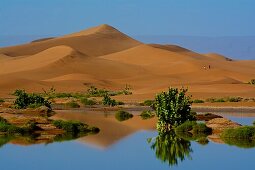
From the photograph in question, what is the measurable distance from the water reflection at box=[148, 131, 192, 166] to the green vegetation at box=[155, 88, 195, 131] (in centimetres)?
194

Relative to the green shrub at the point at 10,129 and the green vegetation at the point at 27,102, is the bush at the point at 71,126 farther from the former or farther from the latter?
the green vegetation at the point at 27,102

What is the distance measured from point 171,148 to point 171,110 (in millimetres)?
7125

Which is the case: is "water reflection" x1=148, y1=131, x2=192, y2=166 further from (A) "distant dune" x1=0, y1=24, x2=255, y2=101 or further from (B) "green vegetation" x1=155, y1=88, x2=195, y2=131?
(A) "distant dune" x1=0, y1=24, x2=255, y2=101

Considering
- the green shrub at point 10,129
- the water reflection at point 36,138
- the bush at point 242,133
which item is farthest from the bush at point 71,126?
the bush at point 242,133

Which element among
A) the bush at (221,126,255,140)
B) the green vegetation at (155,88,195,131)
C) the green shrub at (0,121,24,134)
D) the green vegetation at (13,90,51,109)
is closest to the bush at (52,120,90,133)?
the green shrub at (0,121,24,134)

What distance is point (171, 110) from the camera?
124ft

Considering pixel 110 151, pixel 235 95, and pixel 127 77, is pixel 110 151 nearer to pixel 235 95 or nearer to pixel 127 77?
pixel 235 95

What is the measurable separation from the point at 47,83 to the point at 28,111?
5852 cm

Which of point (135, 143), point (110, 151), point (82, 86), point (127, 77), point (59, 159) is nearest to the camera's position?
point (59, 159)

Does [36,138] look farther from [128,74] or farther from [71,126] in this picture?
[128,74]

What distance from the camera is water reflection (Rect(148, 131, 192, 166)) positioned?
28.0 metres

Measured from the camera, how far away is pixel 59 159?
27.4 meters

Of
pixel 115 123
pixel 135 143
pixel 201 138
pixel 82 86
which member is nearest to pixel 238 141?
pixel 201 138

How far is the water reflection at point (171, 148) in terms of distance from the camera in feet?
92.0
